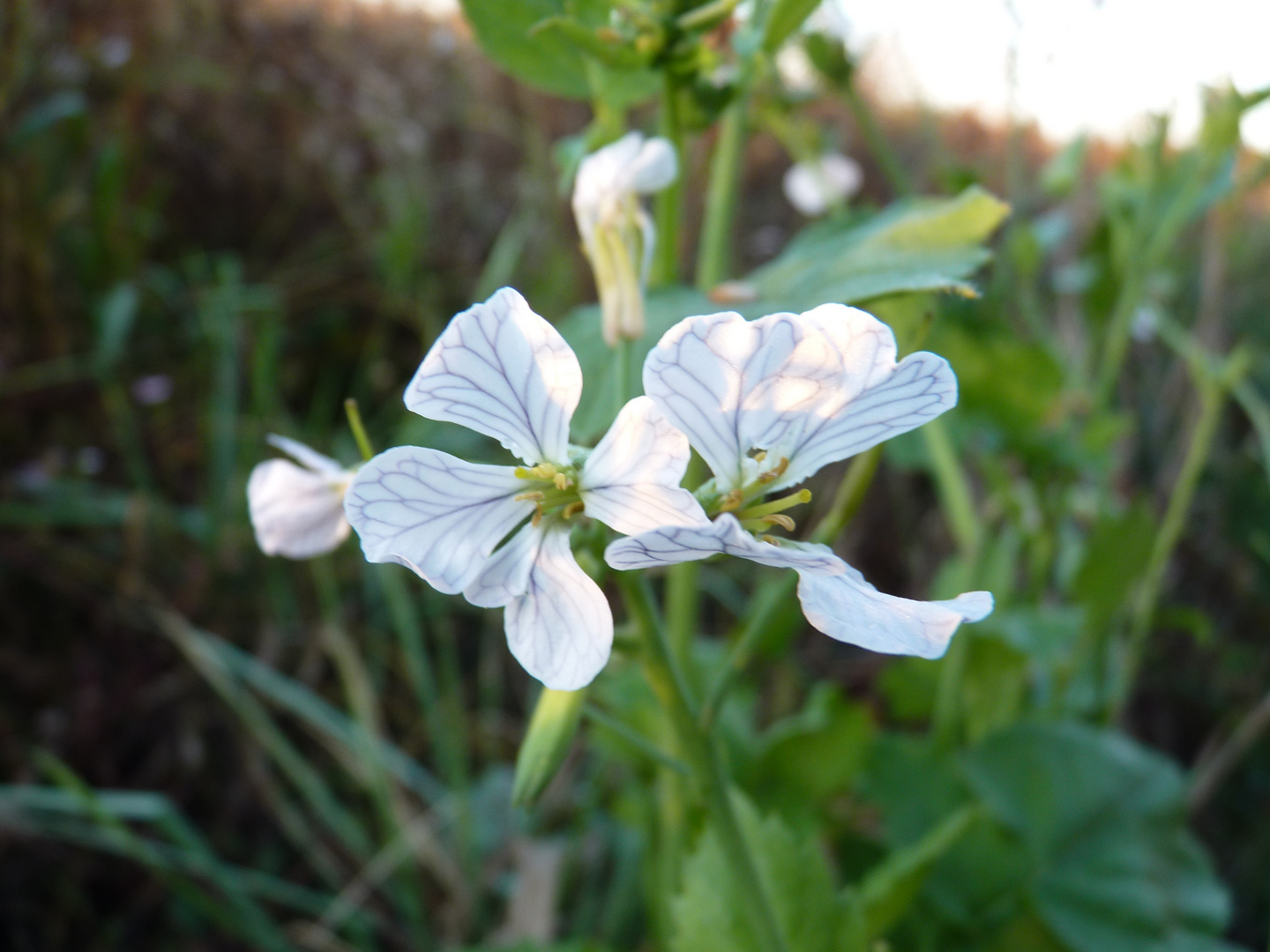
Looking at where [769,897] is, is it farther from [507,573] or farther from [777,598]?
[507,573]

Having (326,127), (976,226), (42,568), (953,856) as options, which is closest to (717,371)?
(976,226)

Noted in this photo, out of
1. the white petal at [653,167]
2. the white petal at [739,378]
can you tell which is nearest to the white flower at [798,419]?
the white petal at [739,378]

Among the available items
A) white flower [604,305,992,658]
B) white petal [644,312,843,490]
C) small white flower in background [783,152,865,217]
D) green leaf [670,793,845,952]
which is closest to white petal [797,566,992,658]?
white flower [604,305,992,658]

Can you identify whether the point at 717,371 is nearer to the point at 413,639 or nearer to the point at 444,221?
the point at 413,639

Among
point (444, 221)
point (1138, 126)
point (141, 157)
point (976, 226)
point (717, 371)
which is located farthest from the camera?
point (444, 221)

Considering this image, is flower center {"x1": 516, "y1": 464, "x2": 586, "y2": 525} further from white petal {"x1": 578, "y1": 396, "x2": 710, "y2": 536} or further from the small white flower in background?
the small white flower in background

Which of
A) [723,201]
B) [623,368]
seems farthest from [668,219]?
[623,368]

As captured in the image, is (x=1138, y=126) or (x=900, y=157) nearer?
(x=1138, y=126)

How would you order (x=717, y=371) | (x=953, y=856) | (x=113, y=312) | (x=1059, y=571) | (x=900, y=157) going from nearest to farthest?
1. (x=717, y=371)
2. (x=953, y=856)
3. (x=1059, y=571)
4. (x=113, y=312)
5. (x=900, y=157)
